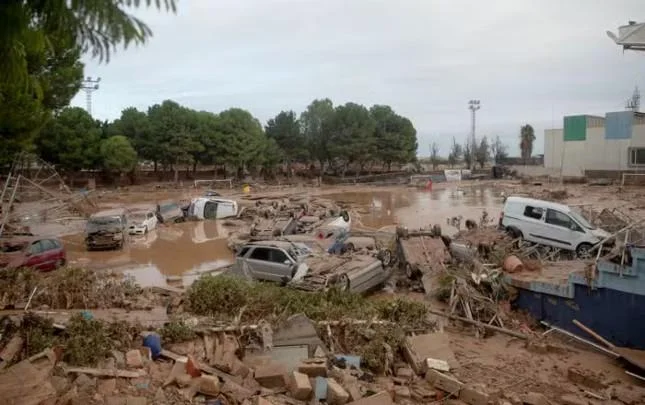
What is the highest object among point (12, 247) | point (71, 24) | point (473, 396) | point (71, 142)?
point (71, 142)

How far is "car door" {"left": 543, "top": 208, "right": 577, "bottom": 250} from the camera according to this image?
17.0m

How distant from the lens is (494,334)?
37.9 feet

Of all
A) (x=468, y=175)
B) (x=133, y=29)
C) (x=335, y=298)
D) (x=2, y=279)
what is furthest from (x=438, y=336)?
(x=468, y=175)

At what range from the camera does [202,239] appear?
91.5ft

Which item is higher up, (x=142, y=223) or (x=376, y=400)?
(x=376, y=400)

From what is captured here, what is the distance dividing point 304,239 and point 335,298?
9551mm

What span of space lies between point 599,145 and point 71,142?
5366 cm

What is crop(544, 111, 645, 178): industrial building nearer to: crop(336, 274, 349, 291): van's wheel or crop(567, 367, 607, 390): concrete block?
crop(336, 274, 349, 291): van's wheel

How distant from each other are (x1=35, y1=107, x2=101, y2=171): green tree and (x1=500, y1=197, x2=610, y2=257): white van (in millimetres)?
48964

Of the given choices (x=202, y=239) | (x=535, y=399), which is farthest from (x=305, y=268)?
(x=202, y=239)

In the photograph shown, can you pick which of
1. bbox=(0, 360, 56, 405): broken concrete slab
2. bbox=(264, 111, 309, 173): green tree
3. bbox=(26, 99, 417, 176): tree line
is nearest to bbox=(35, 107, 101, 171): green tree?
bbox=(26, 99, 417, 176): tree line

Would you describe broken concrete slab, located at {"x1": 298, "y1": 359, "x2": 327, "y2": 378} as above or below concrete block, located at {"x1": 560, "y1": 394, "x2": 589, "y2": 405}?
above

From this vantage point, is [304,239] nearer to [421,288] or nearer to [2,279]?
[421,288]

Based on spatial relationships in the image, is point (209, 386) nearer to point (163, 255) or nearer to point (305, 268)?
point (305, 268)
